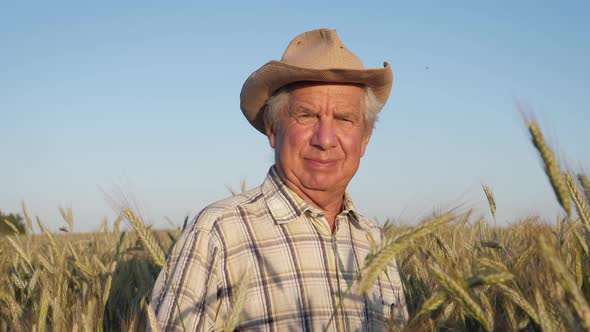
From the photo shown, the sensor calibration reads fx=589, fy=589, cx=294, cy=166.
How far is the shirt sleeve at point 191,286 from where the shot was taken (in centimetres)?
205

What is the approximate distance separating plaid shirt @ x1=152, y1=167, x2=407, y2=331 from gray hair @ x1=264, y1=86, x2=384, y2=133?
1.27ft

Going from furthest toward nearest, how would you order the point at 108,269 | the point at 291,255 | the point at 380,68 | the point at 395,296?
the point at 108,269 → the point at 380,68 → the point at 395,296 → the point at 291,255

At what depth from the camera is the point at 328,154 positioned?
262 centimetres

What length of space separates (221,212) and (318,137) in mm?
561

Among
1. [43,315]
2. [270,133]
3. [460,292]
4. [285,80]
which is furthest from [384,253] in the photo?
[270,133]

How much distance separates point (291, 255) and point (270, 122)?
0.77 metres

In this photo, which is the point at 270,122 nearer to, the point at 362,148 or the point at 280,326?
the point at 362,148

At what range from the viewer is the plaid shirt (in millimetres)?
2143

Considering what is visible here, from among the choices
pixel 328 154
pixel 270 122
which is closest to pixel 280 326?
pixel 328 154

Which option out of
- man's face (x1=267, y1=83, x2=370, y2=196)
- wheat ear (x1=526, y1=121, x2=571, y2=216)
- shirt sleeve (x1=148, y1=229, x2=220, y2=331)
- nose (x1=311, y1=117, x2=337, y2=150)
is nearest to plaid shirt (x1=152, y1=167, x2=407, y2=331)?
shirt sleeve (x1=148, y1=229, x2=220, y2=331)

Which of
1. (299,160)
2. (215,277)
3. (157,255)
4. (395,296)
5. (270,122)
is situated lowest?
(395,296)

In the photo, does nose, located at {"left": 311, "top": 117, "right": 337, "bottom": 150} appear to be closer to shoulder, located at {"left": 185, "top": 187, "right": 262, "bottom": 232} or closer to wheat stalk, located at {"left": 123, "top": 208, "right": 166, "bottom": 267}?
shoulder, located at {"left": 185, "top": 187, "right": 262, "bottom": 232}

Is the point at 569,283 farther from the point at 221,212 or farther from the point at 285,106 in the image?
the point at 285,106

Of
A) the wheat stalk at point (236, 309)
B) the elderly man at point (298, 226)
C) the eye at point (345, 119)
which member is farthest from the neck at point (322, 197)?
the wheat stalk at point (236, 309)
